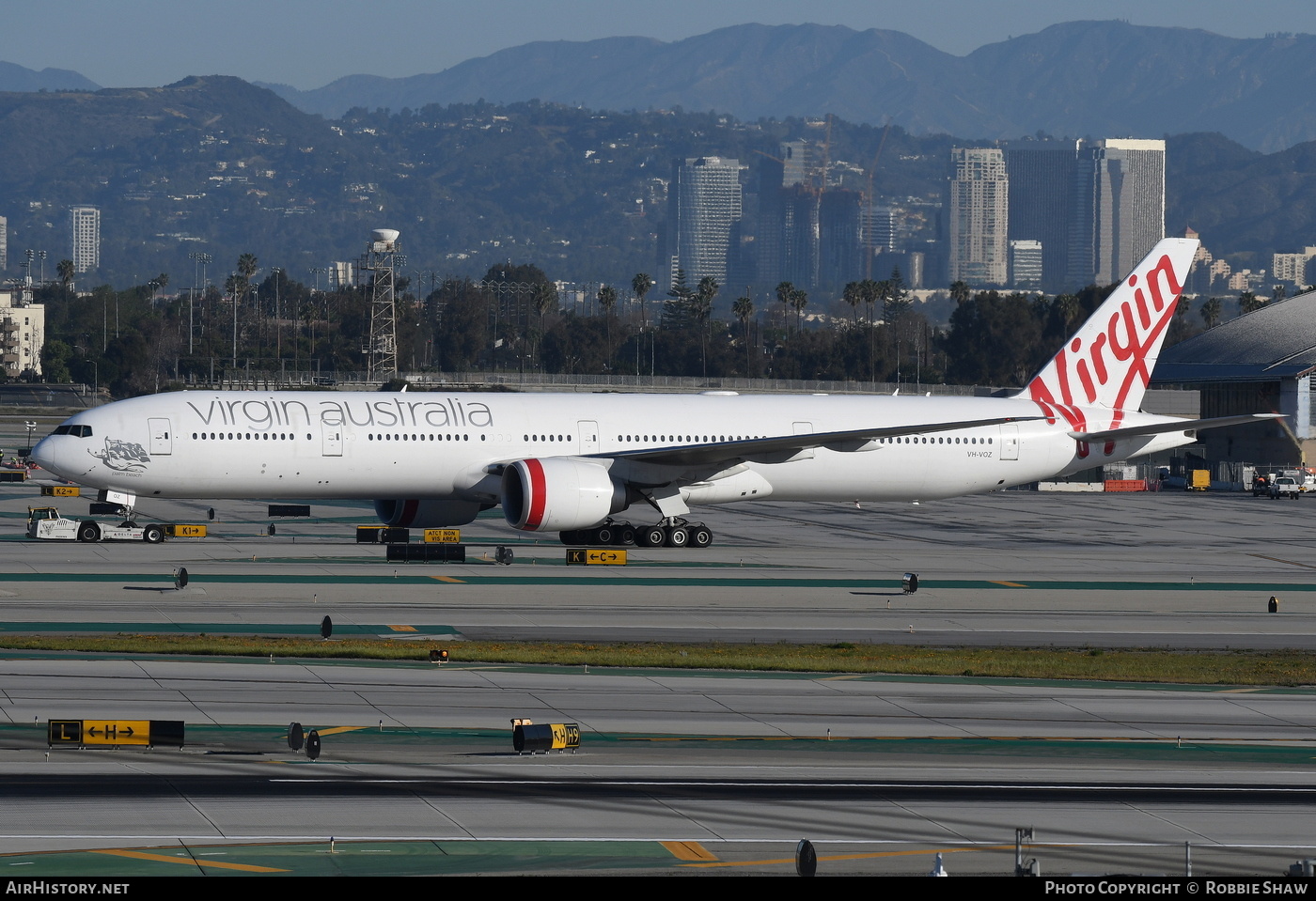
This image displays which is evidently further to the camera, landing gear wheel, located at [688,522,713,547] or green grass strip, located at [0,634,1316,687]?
landing gear wheel, located at [688,522,713,547]

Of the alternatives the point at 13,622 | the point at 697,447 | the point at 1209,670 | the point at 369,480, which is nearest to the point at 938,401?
the point at 697,447

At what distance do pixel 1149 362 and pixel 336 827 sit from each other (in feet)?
143

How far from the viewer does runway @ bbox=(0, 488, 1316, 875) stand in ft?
56.9

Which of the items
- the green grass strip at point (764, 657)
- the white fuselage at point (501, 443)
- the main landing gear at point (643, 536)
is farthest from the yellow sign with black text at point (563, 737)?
the main landing gear at point (643, 536)

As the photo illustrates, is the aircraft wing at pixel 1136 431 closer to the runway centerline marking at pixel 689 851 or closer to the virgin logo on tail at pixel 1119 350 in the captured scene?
the virgin logo on tail at pixel 1119 350

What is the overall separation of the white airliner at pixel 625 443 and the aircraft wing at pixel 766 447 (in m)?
0.09

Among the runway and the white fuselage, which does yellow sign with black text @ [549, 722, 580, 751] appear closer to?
the runway

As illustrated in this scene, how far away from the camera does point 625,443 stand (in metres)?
49.2

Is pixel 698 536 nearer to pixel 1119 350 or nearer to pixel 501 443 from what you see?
pixel 501 443

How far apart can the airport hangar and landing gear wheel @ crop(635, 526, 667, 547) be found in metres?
58.1

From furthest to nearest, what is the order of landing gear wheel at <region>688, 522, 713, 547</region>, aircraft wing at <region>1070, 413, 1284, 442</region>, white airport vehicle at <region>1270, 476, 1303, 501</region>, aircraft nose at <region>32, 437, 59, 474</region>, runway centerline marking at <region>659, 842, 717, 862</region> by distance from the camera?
white airport vehicle at <region>1270, 476, 1303, 501</region>, aircraft wing at <region>1070, 413, 1284, 442</region>, landing gear wheel at <region>688, 522, 713, 547</region>, aircraft nose at <region>32, 437, 59, 474</region>, runway centerline marking at <region>659, 842, 717, 862</region>

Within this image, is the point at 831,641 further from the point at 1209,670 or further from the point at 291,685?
the point at 291,685

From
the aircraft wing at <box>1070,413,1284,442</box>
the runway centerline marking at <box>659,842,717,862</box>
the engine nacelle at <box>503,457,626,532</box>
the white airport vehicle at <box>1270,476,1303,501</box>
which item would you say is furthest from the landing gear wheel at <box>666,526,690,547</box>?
the white airport vehicle at <box>1270,476,1303,501</box>

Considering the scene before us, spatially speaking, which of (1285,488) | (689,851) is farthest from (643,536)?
(1285,488)
